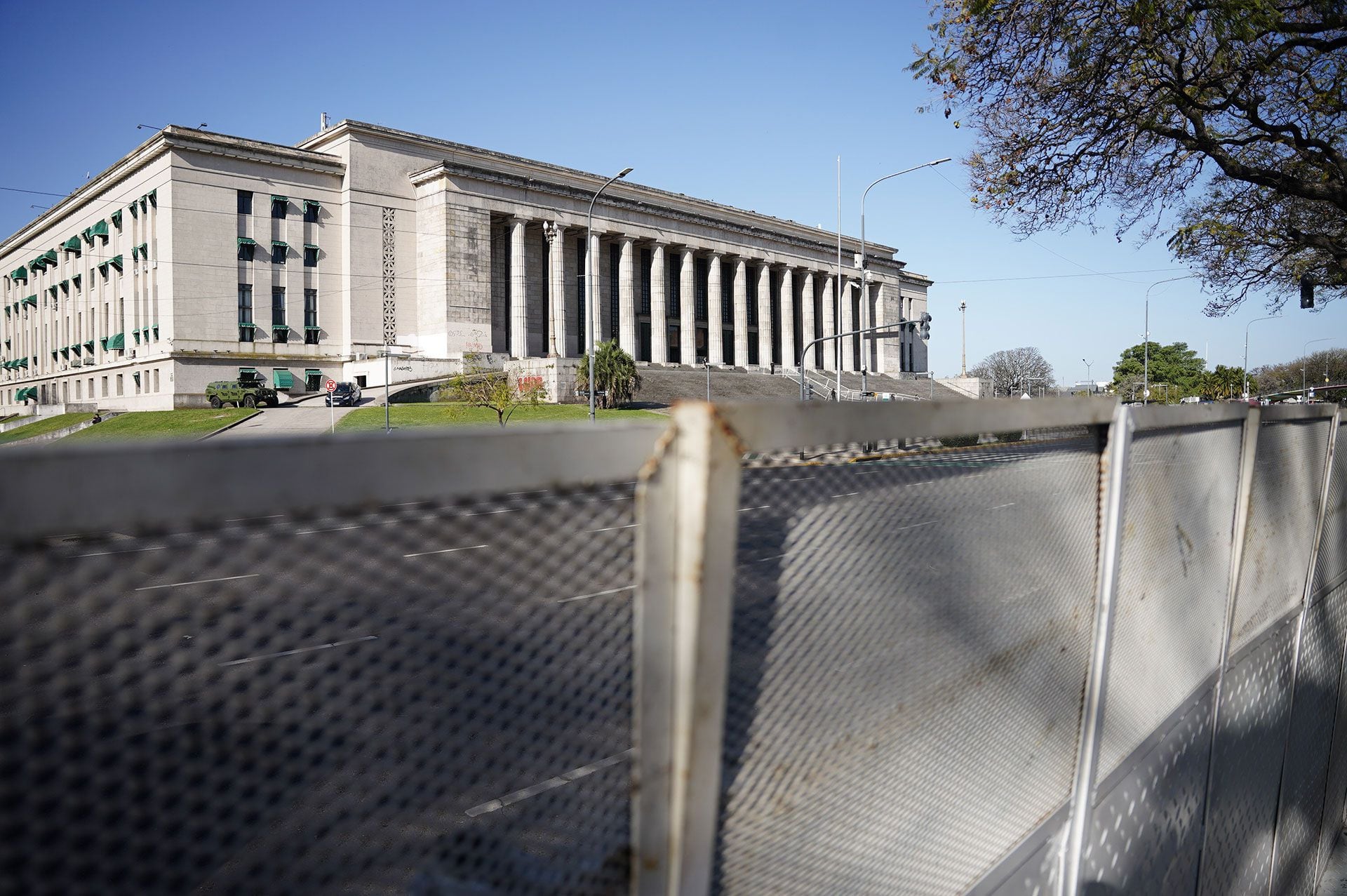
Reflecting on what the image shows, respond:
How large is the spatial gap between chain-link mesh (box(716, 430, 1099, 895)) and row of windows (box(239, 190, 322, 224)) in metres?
55.5

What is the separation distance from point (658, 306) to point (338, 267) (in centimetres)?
2282

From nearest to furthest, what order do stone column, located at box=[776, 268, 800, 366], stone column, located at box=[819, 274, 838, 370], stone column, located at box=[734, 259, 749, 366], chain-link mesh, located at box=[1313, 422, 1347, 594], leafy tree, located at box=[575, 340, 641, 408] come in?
chain-link mesh, located at box=[1313, 422, 1347, 594]
leafy tree, located at box=[575, 340, 641, 408]
stone column, located at box=[734, 259, 749, 366]
stone column, located at box=[776, 268, 800, 366]
stone column, located at box=[819, 274, 838, 370]

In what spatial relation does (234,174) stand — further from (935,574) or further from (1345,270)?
(935,574)

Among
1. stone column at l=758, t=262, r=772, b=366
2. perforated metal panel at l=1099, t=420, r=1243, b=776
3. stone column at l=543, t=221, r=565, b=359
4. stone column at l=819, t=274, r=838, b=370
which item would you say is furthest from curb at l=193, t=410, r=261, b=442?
stone column at l=819, t=274, r=838, b=370

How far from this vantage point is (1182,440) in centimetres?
277

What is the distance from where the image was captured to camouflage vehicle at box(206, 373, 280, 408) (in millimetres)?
43469

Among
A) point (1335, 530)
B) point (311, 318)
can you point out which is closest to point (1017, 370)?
point (311, 318)

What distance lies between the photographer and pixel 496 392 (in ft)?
111

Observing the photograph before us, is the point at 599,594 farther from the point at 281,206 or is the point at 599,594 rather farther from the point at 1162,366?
the point at 1162,366

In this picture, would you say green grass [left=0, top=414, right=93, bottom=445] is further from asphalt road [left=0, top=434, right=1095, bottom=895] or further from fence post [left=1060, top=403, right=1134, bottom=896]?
asphalt road [left=0, top=434, right=1095, bottom=895]

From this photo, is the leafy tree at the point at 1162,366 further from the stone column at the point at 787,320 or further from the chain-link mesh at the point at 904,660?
the chain-link mesh at the point at 904,660

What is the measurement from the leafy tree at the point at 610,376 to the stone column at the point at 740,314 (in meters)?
26.5

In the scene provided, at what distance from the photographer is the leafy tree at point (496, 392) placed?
112 feet

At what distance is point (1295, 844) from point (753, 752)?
14.3 feet
